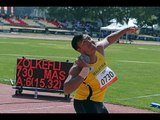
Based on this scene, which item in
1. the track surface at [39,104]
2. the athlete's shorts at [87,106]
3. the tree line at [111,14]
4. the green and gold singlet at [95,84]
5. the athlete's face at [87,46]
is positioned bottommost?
the track surface at [39,104]

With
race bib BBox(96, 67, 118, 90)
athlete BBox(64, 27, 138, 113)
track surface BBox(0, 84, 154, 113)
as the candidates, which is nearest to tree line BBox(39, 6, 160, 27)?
track surface BBox(0, 84, 154, 113)

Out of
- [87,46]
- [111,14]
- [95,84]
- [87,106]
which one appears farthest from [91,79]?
[111,14]

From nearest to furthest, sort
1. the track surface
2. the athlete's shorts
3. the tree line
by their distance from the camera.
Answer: the athlete's shorts, the track surface, the tree line

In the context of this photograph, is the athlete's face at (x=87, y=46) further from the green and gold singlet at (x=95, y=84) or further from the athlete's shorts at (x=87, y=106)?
the athlete's shorts at (x=87, y=106)

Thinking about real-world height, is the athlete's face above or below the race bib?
above

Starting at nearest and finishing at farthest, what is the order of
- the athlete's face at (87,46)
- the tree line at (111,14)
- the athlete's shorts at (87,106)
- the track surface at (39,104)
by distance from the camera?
1. the athlete's face at (87,46)
2. the athlete's shorts at (87,106)
3. the track surface at (39,104)
4. the tree line at (111,14)

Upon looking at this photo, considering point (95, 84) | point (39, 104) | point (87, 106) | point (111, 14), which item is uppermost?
point (111, 14)

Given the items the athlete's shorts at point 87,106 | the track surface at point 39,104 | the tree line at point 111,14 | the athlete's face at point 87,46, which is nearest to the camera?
the athlete's face at point 87,46

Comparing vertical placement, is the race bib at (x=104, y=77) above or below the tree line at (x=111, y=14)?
below

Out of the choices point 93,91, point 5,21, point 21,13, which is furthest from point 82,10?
point 93,91

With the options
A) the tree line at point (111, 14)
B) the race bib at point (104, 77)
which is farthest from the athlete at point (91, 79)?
the tree line at point (111, 14)

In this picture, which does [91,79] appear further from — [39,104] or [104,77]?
[39,104]

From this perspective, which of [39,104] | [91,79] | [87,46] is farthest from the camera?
[39,104]

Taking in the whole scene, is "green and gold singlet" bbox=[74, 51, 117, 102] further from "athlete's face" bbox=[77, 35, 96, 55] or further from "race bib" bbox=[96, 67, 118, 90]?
"athlete's face" bbox=[77, 35, 96, 55]
